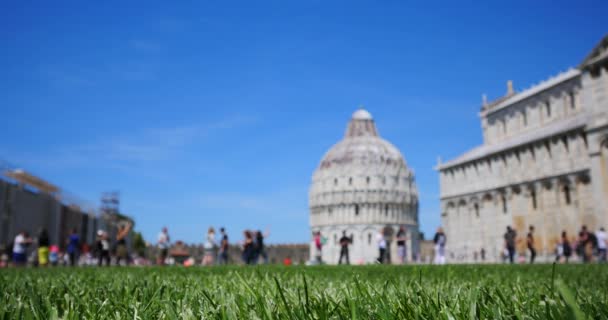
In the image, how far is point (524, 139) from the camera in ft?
136

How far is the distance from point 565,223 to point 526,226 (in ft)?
15.0

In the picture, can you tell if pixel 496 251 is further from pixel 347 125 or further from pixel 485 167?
pixel 347 125

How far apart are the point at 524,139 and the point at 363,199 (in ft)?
138

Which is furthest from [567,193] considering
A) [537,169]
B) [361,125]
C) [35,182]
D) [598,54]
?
[361,125]

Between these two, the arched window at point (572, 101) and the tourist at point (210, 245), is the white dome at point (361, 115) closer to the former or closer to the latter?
the arched window at point (572, 101)

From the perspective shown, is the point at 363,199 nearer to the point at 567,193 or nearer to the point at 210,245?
the point at 567,193

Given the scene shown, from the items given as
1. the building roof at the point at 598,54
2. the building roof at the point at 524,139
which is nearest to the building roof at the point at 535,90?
the building roof at the point at 524,139

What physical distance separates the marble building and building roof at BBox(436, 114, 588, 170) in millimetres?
94

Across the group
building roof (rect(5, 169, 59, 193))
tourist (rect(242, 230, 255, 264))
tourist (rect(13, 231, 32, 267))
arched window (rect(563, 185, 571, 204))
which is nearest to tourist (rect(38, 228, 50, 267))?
tourist (rect(13, 231, 32, 267))

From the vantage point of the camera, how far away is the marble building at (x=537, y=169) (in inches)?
1224

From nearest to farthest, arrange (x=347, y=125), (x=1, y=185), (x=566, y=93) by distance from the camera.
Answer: (x=1, y=185) < (x=566, y=93) < (x=347, y=125)

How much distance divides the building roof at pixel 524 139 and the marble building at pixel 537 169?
3.7 inches

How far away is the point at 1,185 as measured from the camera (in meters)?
23.9

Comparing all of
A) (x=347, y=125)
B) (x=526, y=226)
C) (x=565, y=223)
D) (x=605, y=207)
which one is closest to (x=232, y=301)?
(x=605, y=207)
